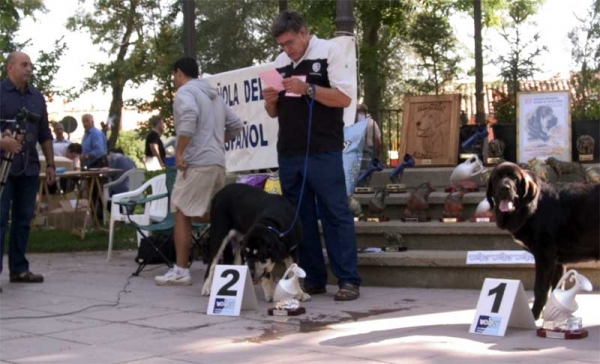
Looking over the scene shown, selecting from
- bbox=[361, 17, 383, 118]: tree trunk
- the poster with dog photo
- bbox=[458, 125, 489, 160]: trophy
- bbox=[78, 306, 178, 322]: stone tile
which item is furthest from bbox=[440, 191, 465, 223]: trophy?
bbox=[361, 17, 383, 118]: tree trunk

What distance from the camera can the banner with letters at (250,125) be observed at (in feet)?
34.3

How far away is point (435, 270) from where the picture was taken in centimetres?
816

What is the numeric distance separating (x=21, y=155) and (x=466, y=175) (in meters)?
4.25

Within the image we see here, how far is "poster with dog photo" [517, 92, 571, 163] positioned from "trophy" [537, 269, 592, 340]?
4267 mm

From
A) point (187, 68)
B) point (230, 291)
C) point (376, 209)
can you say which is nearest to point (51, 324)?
point (230, 291)

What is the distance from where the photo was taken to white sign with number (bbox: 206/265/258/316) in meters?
7.11

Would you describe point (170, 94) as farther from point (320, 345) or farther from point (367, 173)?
point (320, 345)

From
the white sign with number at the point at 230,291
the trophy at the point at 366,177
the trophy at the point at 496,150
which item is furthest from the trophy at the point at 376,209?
the white sign with number at the point at 230,291

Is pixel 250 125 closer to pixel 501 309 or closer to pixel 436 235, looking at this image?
pixel 436 235

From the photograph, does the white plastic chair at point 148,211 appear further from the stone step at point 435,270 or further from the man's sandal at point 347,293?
the man's sandal at point 347,293

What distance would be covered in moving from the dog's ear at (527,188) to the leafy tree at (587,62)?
15.0ft

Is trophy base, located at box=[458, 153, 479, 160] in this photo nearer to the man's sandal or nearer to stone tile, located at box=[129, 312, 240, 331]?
the man's sandal

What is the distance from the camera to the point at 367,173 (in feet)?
33.0

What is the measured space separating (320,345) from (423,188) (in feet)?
12.3
